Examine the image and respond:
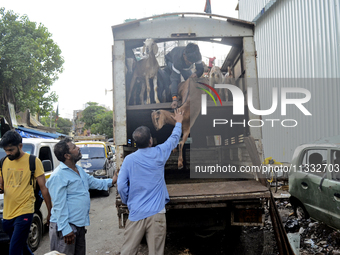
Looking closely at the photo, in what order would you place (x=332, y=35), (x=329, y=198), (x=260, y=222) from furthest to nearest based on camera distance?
(x=332, y=35) < (x=329, y=198) < (x=260, y=222)

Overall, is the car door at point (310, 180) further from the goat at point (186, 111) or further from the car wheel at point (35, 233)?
the car wheel at point (35, 233)

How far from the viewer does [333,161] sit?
4387 millimetres

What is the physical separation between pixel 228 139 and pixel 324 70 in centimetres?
416

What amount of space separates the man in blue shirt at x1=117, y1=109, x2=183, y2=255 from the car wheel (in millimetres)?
2432

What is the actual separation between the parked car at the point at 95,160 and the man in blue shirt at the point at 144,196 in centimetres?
679

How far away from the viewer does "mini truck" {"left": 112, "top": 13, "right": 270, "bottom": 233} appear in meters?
3.28

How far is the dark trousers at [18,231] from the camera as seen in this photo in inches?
119

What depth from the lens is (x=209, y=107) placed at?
14.6 ft

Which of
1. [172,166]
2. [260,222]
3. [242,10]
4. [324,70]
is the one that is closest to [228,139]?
[172,166]

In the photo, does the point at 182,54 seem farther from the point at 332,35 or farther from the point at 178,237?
the point at 332,35

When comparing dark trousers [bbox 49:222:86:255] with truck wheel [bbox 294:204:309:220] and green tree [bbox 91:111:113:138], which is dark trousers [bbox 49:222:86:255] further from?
green tree [bbox 91:111:113:138]

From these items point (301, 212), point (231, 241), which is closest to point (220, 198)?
point (231, 241)

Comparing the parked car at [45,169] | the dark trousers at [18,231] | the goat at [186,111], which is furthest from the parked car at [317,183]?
the parked car at [45,169]

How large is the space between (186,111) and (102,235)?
9.78 feet
